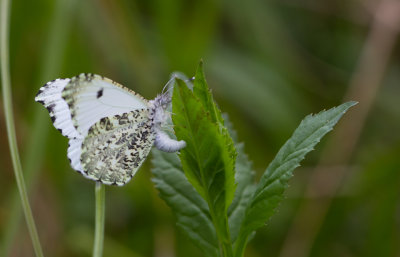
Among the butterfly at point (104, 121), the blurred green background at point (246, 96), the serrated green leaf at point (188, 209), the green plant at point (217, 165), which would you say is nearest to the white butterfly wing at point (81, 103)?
the butterfly at point (104, 121)

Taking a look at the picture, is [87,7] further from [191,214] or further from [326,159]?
[191,214]

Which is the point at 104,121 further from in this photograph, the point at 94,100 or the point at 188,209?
the point at 188,209

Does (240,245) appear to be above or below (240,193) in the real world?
below

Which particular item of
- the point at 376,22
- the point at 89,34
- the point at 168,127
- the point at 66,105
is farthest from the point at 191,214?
the point at 376,22

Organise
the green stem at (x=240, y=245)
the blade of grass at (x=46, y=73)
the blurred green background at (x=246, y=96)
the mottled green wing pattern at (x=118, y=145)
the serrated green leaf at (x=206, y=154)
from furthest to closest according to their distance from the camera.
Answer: the blurred green background at (x=246, y=96), the blade of grass at (x=46, y=73), the mottled green wing pattern at (x=118, y=145), the green stem at (x=240, y=245), the serrated green leaf at (x=206, y=154)

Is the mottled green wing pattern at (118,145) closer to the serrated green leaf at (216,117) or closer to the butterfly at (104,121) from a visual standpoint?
the butterfly at (104,121)

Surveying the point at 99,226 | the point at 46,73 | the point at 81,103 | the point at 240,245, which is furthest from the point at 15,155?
the point at 46,73
